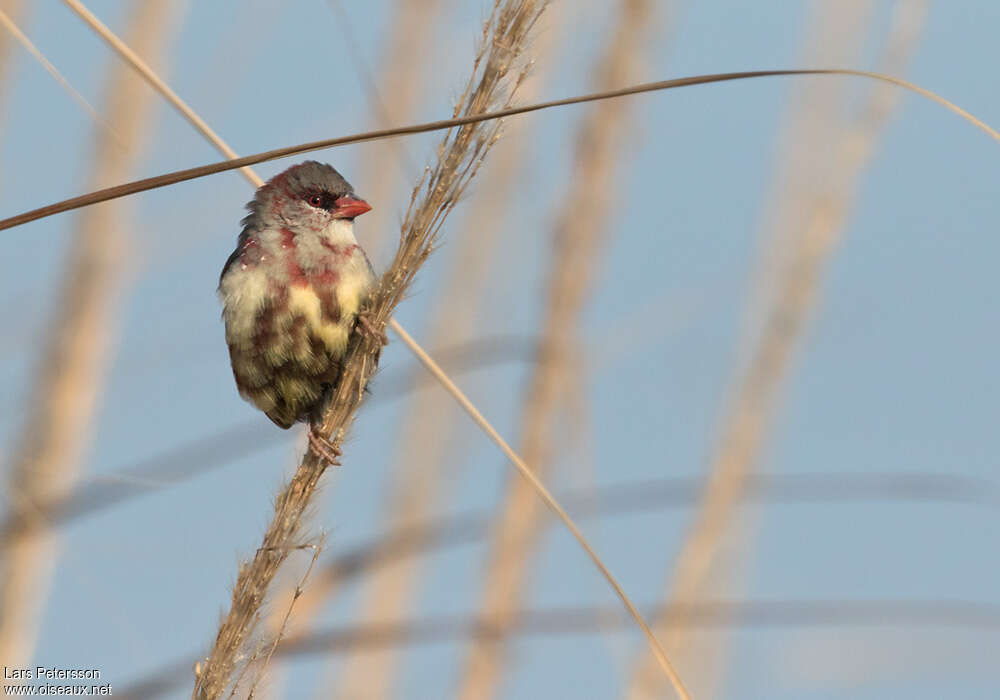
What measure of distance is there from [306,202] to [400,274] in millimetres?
1231

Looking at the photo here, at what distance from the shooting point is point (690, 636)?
3656mm

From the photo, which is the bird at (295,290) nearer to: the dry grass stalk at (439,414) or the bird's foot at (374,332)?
the bird's foot at (374,332)

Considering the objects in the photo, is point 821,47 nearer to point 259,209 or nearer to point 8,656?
point 259,209

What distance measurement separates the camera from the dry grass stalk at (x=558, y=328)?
3.23 metres

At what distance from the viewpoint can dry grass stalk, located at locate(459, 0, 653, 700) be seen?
323 centimetres

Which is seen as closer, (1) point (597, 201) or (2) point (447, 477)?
(1) point (597, 201)

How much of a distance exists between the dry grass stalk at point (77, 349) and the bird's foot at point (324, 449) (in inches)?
46.3

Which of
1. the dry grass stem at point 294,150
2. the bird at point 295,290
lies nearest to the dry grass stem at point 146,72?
the dry grass stem at point 294,150

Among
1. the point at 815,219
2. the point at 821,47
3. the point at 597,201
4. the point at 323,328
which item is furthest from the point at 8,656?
the point at 821,47

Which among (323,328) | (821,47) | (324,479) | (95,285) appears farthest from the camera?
(821,47)

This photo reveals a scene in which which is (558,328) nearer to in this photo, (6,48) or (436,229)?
(436,229)

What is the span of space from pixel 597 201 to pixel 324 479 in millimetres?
1297

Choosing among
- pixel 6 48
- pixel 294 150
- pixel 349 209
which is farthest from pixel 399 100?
pixel 294 150

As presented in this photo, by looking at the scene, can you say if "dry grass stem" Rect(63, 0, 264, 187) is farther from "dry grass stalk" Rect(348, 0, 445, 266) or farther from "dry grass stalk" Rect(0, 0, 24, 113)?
"dry grass stalk" Rect(348, 0, 445, 266)
